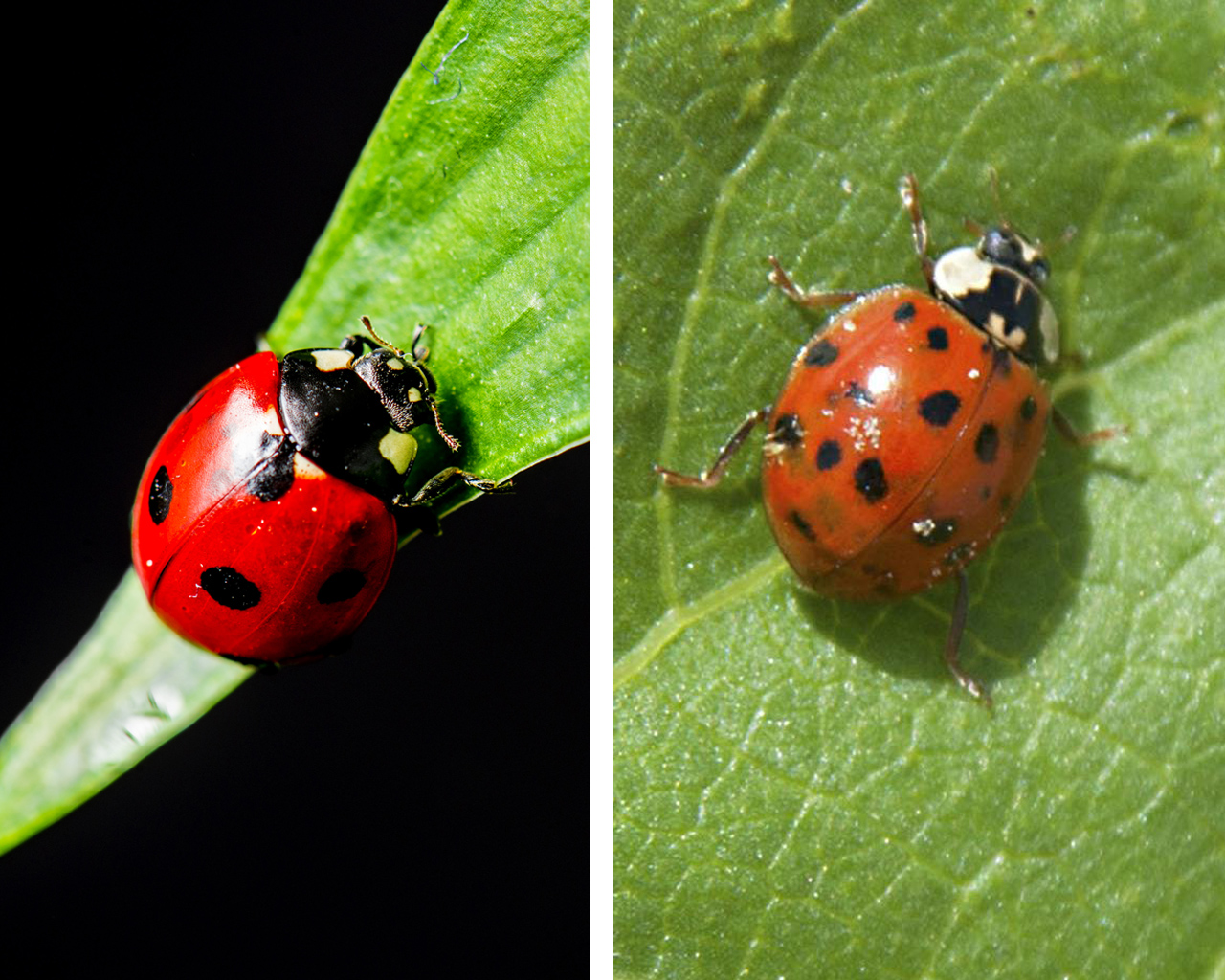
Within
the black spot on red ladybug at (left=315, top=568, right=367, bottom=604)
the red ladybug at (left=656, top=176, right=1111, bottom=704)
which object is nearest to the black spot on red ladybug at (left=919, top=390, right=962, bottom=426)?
the red ladybug at (left=656, top=176, right=1111, bottom=704)

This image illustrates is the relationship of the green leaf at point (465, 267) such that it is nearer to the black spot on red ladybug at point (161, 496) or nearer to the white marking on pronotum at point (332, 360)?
the white marking on pronotum at point (332, 360)

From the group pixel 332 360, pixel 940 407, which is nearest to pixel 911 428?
pixel 940 407

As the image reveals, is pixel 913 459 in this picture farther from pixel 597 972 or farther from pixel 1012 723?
pixel 597 972

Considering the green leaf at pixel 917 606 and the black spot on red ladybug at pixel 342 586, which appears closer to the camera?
the green leaf at pixel 917 606

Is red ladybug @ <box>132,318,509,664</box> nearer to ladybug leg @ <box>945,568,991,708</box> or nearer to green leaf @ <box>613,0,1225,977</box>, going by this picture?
green leaf @ <box>613,0,1225,977</box>

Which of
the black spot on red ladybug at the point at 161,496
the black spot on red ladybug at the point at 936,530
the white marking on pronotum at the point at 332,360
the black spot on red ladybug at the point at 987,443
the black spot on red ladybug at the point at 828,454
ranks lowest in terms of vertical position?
the black spot on red ladybug at the point at 936,530

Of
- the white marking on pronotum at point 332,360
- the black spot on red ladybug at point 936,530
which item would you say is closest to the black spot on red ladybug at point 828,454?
the black spot on red ladybug at point 936,530
